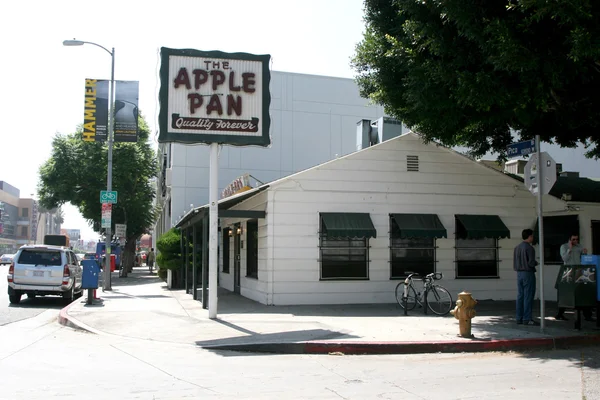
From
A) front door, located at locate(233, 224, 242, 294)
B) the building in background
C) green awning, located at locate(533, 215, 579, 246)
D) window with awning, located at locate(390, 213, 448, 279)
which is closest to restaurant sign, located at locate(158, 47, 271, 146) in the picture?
window with awning, located at locate(390, 213, 448, 279)

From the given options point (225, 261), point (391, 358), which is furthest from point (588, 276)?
point (225, 261)

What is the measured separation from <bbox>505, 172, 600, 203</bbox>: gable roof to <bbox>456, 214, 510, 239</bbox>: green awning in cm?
198

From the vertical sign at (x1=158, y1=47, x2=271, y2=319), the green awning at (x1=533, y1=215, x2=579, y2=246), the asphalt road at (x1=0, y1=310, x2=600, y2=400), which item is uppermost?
the vertical sign at (x1=158, y1=47, x2=271, y2=319)

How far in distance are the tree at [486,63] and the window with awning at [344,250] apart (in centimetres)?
305

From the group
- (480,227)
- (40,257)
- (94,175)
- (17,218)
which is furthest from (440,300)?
(17,218)

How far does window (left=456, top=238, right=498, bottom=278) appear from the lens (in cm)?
1644

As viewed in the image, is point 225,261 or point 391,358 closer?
point 391,358

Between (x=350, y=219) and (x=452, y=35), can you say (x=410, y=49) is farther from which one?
(x=350, y=219)

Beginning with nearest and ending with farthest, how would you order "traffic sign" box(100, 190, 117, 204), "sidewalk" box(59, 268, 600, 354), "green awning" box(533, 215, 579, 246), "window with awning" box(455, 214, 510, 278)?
"sidewalk" box(59, 268, 600, 354)
"window with awning" box(455, 214, 510, 278)
"green awning" box(533, 215, 579, 246)
"traffic sign" box(100, 190, 117, 204)

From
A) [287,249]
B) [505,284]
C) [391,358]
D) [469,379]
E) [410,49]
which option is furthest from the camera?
[505,284]

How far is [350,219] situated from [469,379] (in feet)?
26.7

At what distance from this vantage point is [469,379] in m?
7.54

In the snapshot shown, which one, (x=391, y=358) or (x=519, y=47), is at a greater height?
(x=519, y=47)

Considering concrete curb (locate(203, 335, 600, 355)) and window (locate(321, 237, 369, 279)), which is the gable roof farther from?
concrete curb (locate(203, 335, 600, 355))
